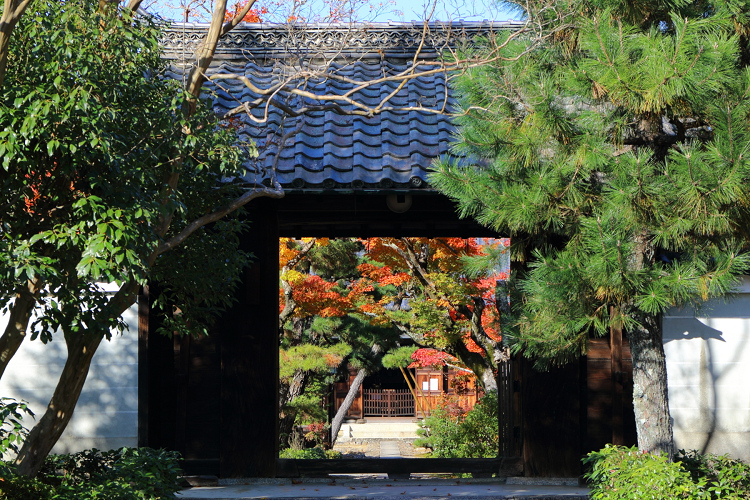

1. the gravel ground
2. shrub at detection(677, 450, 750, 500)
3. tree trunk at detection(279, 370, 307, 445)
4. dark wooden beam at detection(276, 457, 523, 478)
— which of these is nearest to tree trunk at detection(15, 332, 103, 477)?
dark wooden beam at detection(276, 457, 523, 478)

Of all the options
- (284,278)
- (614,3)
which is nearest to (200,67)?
(614,3)

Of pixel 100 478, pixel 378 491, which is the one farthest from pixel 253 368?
pixel 100 478

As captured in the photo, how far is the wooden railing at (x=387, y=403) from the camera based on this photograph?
26562mm

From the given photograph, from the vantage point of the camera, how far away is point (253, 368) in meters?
6.95

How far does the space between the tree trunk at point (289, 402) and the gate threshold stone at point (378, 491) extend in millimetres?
7706

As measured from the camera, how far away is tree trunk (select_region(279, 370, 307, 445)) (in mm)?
15055

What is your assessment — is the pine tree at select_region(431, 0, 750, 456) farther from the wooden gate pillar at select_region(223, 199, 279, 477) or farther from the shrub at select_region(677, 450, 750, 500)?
the wooden gate pillar at select_region(223, 199, 279, 477)

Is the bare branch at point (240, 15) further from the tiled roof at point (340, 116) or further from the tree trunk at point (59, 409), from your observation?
the tree trunk at point (59, 409)

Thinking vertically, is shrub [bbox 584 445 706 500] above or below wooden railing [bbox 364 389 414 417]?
above

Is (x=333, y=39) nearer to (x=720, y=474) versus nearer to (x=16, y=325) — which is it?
(x=16, y=325)

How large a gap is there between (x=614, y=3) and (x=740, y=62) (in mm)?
965

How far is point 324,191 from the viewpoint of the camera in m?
6.35

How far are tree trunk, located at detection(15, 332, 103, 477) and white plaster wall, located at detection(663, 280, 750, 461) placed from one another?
16.6ft

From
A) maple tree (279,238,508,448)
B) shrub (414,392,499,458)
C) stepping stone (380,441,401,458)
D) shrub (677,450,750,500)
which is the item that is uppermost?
maple tree (279,238,508,448)
